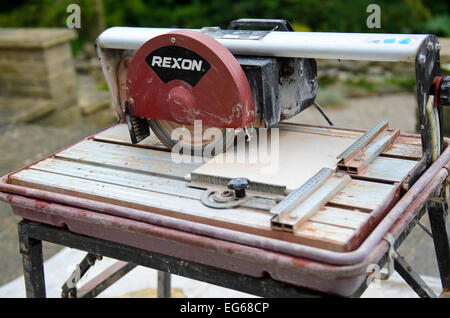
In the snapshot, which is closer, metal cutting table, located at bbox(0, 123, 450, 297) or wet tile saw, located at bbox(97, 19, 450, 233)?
metal cutting table, located at bbox(0, 123, 450, 297)

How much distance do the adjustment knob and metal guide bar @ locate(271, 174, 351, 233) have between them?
0.15 metres

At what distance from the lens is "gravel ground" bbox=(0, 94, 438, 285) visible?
2889 millimetres

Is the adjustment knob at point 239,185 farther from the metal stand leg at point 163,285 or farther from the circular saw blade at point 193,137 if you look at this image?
the metal stand leg at point 163,285

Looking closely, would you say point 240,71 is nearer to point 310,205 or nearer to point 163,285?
point 310,205

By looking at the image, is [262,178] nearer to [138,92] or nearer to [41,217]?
[138,92]

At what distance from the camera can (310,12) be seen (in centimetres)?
884

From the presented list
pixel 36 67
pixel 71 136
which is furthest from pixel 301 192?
pixel 36 67

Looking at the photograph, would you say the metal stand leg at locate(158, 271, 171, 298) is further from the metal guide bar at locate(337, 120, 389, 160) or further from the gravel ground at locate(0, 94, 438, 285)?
the metal guide bar at locate(337, 120, 389, 160)

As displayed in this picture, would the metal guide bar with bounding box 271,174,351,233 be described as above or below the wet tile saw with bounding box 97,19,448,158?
below

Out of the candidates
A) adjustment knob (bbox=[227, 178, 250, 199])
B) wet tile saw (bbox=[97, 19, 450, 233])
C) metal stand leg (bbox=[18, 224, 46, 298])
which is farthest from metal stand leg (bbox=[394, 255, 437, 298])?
metal stand leg (bbox=[18, 224, 46, 298])

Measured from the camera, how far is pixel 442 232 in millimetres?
1709

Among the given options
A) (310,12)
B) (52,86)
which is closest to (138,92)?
(52,86)

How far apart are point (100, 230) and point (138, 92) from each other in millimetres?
429

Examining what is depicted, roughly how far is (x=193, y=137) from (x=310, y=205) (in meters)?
0.56
